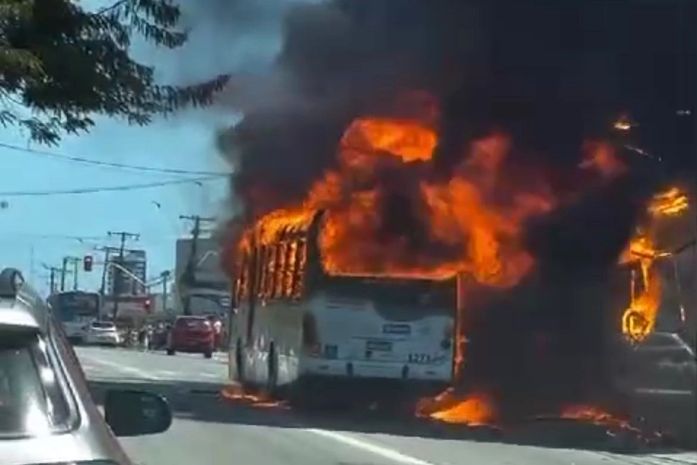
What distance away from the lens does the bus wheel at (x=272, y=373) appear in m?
30.4

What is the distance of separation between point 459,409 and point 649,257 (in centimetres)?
600

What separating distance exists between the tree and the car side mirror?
193 inches

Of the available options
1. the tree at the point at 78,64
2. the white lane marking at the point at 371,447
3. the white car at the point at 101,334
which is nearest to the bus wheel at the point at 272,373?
the white lane marking at the point at 371,447

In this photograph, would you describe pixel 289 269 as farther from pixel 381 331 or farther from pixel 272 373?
pixel 272 373

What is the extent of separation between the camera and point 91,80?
1280 centimetres

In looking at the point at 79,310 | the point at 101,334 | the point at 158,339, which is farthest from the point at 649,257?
the point at 158,339

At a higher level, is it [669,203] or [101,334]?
[669,203]

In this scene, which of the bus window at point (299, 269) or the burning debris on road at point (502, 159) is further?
the burning debris on road at point (502, 159)

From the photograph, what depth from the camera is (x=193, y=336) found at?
239 ft

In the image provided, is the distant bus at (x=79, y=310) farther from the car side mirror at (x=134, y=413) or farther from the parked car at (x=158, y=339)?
the car side mirror at (x=134, y=413)

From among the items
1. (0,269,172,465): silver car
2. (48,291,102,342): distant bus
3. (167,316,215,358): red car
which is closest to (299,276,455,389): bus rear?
(0,269,172,465): silver car

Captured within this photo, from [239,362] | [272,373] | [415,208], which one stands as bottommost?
[272,373]

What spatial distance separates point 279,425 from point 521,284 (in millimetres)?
7908

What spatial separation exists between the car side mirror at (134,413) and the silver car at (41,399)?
79cm
